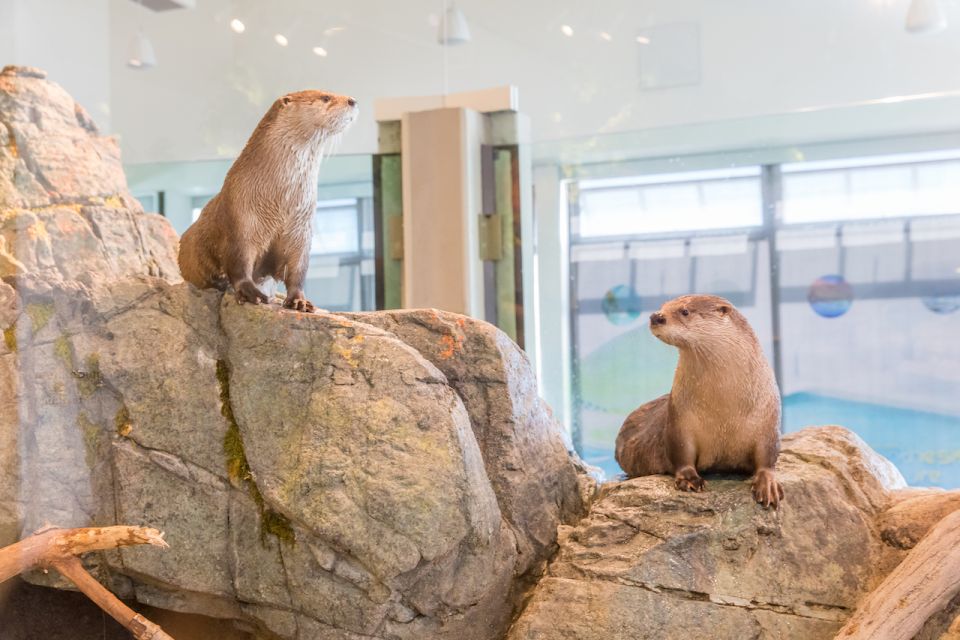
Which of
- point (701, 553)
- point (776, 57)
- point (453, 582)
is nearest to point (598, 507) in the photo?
point (701, 553)

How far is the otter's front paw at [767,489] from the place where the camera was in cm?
278

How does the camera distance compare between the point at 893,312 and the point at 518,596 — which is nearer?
the point at 518,596

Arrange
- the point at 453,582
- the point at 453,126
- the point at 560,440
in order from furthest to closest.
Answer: the point at 453,126 < the point at 560,440 < the point at 453,582

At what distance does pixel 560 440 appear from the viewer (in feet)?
11.1

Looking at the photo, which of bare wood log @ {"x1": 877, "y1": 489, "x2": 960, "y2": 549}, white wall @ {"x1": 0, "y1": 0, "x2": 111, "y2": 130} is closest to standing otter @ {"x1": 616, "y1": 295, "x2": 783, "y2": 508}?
bare wood log @ {"x1": 877, "y1": 489, "x2": 960, "y2": 549}

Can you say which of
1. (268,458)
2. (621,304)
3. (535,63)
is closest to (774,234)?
(621,304)

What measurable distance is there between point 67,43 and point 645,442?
2.32 m

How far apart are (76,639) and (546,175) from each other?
2.75 m

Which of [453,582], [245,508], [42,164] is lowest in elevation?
[453,582]

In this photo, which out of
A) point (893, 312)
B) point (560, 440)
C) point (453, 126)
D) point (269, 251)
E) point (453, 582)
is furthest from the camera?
point (453, 126)

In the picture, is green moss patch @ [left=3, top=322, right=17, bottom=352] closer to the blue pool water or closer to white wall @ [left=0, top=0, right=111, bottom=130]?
white wall @ [left=0, top=0, right=111, bottom=130]

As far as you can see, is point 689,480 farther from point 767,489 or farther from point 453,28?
point 453,28

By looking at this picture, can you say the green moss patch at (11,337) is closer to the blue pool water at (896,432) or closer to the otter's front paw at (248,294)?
the otter's front paw at (248,294)

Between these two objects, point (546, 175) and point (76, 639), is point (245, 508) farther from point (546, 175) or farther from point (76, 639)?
point (546, 175)
